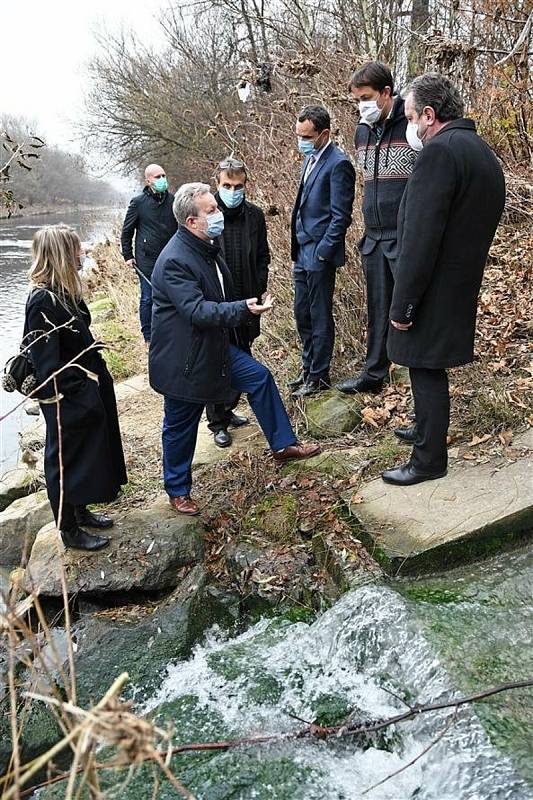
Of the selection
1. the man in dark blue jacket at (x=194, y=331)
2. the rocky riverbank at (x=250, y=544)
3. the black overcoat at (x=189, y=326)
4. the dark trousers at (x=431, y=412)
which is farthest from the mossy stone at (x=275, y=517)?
the dark trousers at (x=431, y=412)

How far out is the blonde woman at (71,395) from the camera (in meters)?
3.32

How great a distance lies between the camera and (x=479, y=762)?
7.49ft

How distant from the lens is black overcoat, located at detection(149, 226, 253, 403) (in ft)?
11.6

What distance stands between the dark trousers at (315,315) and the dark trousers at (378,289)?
0.33m

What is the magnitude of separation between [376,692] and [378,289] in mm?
2529

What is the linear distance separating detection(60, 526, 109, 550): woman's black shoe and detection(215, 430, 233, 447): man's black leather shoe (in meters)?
1.40

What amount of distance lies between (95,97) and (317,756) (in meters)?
20.1

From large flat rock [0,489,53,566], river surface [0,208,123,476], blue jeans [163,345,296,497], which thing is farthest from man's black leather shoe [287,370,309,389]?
river surface [0,208,123,476]

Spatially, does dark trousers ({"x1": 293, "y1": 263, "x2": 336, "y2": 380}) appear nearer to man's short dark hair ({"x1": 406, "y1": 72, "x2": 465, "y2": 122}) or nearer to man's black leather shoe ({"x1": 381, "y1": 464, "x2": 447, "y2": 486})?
man's black leather shoe ({"x1": 381, "y1": 464, "x2": 447, "y2": 486})

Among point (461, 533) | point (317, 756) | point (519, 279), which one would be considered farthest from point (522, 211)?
point (317, 756)

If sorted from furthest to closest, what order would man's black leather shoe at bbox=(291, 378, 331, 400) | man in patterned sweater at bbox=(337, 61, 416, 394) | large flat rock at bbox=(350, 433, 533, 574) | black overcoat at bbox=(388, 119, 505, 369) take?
man's black leather shoe at bbox=(291, 378, 331, 400)
man in patterned sweater at bbox=(337, 61, 416, 394)
large flat rock at bbox=(350, 433, 533, 574)
black overcoat at bbox=(388, 119, 505, 369)

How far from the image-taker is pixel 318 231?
454 centimetres

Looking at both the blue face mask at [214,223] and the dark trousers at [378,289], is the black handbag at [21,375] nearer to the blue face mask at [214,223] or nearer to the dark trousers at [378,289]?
the blue face mask at [214,223]

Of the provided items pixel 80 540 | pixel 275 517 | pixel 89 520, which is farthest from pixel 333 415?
pixel 80 540
